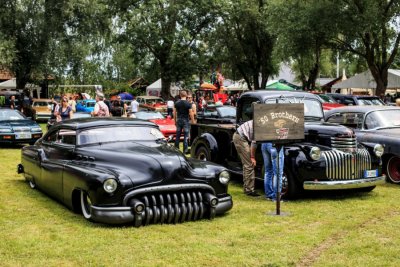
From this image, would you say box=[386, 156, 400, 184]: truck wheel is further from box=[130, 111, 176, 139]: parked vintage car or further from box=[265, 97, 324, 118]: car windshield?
box=[130, 111, 176, 139]: parked vintage car

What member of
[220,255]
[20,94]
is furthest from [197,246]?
[20,94]

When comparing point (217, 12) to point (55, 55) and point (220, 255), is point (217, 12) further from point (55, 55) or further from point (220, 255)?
point (220, 255)

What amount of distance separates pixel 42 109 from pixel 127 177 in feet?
81.5

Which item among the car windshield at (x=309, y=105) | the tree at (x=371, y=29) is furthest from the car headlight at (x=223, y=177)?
the tree at (x=371, y=29)

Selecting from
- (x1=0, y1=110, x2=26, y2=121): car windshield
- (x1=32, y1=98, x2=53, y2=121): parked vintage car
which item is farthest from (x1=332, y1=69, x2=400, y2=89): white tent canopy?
(x1=0, y1=110, x2=26, y2=121): car windshield

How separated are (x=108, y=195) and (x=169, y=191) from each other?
2.70 feet

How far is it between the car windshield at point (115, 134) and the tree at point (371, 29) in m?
20.3

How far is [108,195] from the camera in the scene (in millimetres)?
6793

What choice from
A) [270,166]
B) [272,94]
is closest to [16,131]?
[272,94]

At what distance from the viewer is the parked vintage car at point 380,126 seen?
10.4 meters

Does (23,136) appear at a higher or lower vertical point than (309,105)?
lower

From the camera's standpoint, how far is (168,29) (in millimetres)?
37844

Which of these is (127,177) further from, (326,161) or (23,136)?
(23,136)

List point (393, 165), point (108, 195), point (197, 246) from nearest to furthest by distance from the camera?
point (197, 246) < point (108, 195) < point (393, 165)
